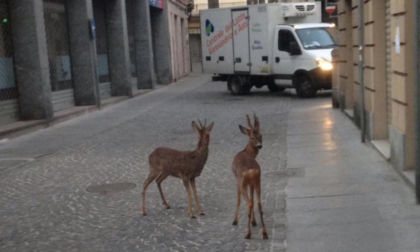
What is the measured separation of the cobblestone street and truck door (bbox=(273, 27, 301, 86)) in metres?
5.61

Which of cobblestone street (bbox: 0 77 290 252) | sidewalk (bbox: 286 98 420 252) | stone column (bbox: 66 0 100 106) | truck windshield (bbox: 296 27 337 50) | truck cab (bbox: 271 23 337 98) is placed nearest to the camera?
sidewalk (bbox: 286 98 420 252)

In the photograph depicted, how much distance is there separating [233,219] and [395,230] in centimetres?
180

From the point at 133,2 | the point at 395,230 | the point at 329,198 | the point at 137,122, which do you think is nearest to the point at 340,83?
the point at 137,122

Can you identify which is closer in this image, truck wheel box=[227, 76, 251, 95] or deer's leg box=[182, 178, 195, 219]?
deer's leg box=[182, 178, 195, 219]

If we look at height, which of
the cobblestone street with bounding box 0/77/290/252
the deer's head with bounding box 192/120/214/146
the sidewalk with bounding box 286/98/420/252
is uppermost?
the deer's head with bounding box 192/120/214/146

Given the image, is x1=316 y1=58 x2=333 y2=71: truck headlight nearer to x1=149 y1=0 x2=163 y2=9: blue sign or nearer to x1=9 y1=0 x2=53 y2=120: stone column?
x1=9 y1=0 x2=53 y2=120: stone column

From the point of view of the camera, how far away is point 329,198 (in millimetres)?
7746

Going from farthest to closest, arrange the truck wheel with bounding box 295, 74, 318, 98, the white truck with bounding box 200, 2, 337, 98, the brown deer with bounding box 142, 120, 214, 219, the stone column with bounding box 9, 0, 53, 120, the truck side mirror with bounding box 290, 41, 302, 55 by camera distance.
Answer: the truck side mirror with bounding box 290, 41, 302, 55 → the white truck with bounding box 200, 2, 337, 98 → the truck wheel with bounding box 295, 74, 318, 98 → the stone column with bounding box 9, 0, 53, 120 → the brown deer with bounding box 142, 120, 214, 219

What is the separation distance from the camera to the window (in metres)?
22.7

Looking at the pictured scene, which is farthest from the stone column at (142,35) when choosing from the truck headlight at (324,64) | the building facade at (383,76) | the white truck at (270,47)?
the building facade at (383,76)

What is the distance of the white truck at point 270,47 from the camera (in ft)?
72.1

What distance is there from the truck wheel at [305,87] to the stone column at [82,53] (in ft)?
23.0

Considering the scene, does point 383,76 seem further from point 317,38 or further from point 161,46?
point 161,46

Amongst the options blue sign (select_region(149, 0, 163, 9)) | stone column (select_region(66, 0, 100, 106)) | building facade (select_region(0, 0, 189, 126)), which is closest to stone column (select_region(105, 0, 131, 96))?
building facade (select_region(0, 0, 189, 126))
